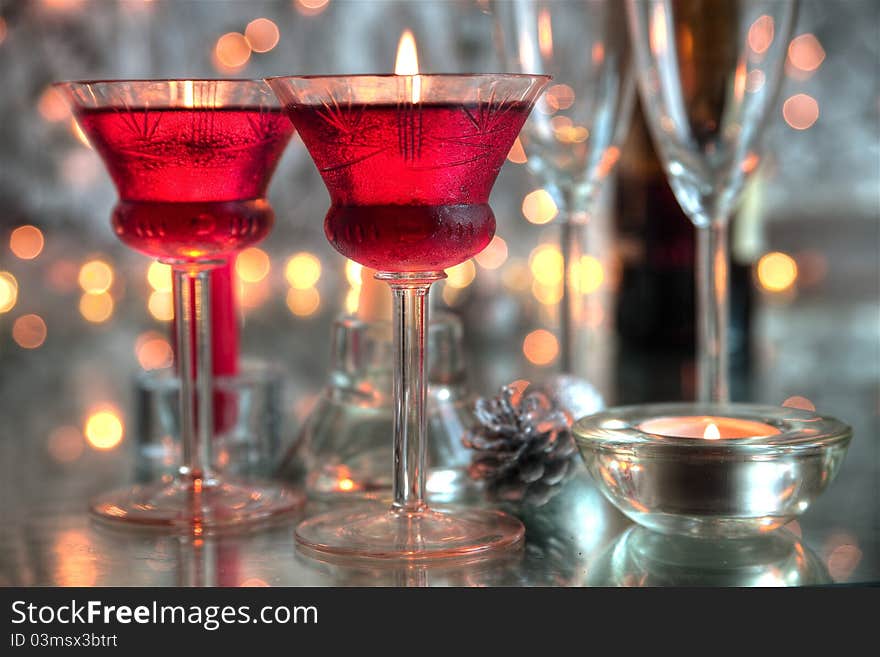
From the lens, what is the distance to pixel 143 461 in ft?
2.71

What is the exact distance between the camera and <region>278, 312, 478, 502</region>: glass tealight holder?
2.41 feet

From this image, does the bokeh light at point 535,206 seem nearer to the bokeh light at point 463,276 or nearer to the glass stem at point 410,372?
the bokeh light at point 463,276

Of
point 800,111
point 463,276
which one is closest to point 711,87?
point 463,276

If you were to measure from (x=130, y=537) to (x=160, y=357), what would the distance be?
2.28 feet

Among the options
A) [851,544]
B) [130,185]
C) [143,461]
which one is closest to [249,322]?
[143,461]

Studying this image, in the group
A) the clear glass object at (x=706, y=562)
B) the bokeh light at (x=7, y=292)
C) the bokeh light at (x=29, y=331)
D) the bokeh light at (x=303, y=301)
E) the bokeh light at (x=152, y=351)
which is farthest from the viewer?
the bokeh light at (x=303, y=301)

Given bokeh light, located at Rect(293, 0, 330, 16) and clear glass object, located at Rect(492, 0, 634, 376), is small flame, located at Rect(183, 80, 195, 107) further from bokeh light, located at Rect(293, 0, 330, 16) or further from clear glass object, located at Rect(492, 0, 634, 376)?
bokeh light, located at Rect(293, 0, 330, 16)

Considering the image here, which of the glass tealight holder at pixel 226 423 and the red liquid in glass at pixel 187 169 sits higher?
the red liquid in glass at pixel 187 169

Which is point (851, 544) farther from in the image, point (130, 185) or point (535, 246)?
point (535, 246)

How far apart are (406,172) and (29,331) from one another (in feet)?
3.78

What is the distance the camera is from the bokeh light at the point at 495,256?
1.75 meters

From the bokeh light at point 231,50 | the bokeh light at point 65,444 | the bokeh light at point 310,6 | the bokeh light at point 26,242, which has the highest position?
the bokeh light at point 310,6

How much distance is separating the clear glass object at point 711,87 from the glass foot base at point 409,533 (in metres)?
0.20

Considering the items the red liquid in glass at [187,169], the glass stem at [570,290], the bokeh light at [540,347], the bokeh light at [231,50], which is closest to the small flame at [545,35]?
the glass stem at [570,290]
